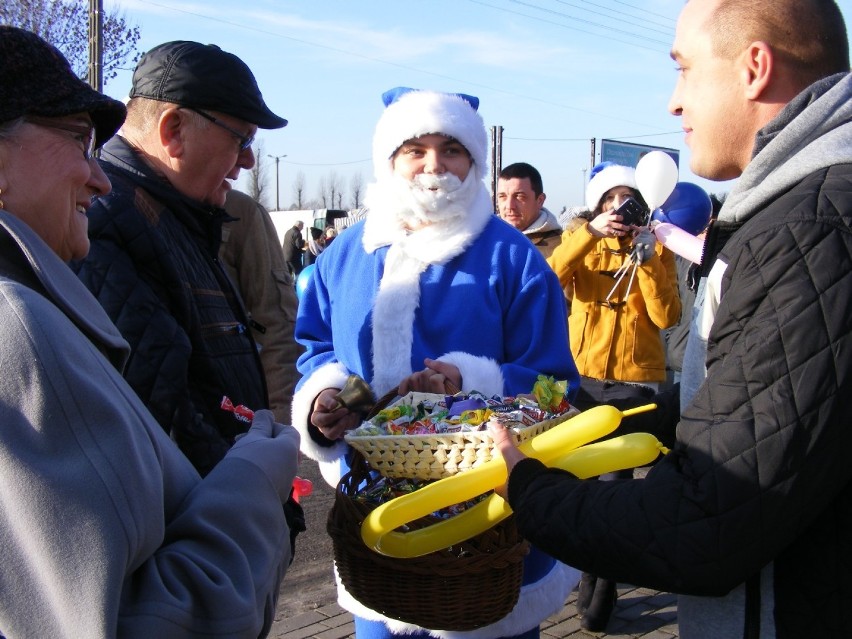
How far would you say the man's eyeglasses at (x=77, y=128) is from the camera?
1.34m

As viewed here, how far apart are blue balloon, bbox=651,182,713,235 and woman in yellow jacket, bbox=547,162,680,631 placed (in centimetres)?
20

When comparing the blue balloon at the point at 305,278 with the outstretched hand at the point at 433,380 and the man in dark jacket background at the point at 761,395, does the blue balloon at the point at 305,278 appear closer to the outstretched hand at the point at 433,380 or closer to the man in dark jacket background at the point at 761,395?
the outstretched hand at the point at 433,380

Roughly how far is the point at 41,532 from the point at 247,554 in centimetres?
35

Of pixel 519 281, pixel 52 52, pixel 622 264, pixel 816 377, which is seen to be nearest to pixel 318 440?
pixel 519 281

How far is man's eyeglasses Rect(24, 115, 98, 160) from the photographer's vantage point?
134cm

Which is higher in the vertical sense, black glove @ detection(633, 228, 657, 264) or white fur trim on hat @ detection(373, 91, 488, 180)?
white fur trim on hat @ detection(373, 91, 488, 180)

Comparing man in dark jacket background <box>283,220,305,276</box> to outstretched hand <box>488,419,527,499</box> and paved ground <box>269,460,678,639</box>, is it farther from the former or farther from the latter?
outstretched hand <box>488,419,527,499</box>

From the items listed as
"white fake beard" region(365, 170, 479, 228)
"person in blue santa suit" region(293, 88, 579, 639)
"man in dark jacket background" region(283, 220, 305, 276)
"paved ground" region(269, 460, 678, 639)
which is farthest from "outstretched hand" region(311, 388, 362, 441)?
"man in dark jacket background" region(283, 220, 305, 276)

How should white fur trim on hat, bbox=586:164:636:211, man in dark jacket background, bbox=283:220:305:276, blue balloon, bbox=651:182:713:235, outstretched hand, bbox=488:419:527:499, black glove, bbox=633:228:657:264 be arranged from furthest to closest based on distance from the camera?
man in dark jacket background, bbox=283:220:305:276, white fur trim on hat, bbox=586:164:636:211, blue balloon, bbox=651:182:713:235, black glove, bbox=633:228:657:264, outstretched hand, bbox=488:419:527:499

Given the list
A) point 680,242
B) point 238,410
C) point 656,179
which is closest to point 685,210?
point 656,179

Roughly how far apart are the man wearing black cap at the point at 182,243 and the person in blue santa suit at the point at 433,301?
0.44m

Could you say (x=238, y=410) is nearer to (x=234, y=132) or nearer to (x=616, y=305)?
(x=234, y=132)

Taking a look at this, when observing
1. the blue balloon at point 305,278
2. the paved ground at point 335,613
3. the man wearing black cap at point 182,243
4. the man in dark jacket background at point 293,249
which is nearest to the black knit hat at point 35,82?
the man wearing black cap at point 182,243

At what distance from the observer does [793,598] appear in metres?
1.37
